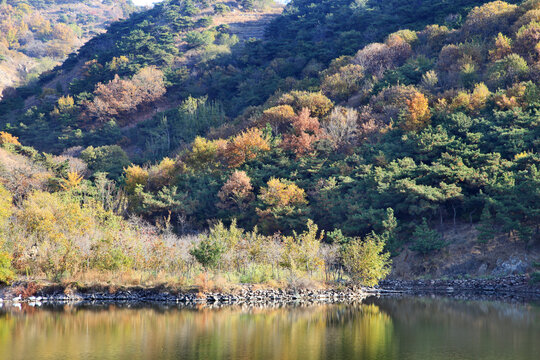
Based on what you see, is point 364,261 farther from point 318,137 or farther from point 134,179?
point 134,179

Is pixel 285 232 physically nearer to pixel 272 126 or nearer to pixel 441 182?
pixel 441 182

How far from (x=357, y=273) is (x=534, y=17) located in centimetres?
3902

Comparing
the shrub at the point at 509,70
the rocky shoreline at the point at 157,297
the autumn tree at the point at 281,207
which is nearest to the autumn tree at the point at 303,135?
the autumn tree at the point at 281,207

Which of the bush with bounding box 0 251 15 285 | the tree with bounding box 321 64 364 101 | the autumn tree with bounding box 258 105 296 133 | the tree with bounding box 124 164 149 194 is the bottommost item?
the bush with bounding box 0 251 15 285

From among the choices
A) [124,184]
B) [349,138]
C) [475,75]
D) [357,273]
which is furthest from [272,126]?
[357,273]

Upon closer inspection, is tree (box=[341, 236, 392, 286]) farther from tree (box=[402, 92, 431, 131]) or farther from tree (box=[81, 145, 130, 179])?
tree (box=[81, 145, 130, 179])

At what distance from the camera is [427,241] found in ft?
127

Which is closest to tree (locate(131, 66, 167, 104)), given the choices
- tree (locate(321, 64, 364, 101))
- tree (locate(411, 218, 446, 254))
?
tree (locate(321, 64, 364, 101))

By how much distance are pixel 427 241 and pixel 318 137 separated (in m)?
18.4

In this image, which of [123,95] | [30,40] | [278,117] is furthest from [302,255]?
[30,40]

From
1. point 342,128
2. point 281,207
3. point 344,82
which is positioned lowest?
point 281,207

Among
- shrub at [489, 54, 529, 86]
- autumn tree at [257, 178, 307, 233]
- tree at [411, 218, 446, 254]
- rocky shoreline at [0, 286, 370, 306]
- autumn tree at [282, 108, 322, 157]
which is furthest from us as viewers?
autumn tree at [282, 108, 322, 157]

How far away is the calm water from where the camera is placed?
59.9 ft

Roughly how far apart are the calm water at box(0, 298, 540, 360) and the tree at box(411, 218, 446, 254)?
9223 millimetres
